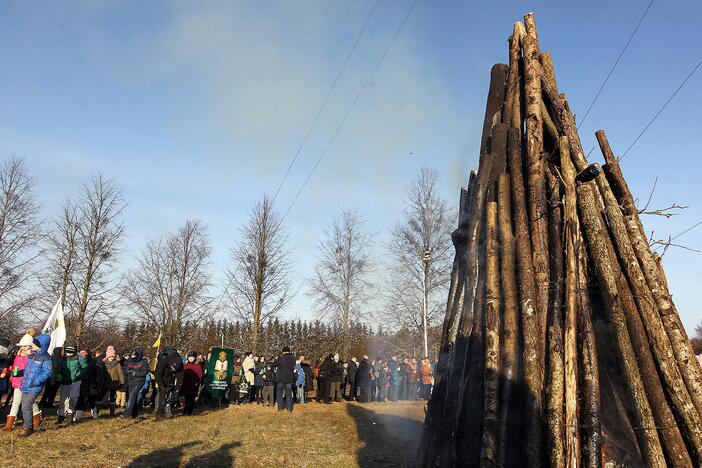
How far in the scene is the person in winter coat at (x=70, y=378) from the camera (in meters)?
11.0

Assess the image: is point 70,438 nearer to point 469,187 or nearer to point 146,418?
point 146,418

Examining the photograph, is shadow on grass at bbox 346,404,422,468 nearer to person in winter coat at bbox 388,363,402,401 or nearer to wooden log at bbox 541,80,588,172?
wooden log at bbox 541,80,588,172

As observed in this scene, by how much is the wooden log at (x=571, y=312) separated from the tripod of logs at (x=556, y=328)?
0.01 meters

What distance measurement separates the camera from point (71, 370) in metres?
11.0

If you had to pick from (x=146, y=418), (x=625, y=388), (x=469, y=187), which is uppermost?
(x=469, y=187)

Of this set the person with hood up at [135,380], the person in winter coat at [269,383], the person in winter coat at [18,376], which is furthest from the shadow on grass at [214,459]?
the person in winter coat at [269,383]

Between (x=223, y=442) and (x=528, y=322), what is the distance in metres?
6.79

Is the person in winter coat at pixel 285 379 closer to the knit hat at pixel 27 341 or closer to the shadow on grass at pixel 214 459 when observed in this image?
the shadow on grass at pixel 214 459

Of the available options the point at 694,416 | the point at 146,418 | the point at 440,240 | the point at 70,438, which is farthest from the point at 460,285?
the point at 440,240

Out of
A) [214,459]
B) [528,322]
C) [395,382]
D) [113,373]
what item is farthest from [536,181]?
[395,382]

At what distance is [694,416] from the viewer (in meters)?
4.78

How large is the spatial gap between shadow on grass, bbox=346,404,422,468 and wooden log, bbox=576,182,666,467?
3.68 meters

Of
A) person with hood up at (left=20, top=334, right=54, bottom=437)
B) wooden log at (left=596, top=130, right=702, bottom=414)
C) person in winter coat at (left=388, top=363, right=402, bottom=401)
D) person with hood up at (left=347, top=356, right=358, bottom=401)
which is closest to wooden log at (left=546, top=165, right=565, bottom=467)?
wooden log at (left=596, top=130, right=702, bottom=414)

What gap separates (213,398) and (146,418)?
4.27 meters
